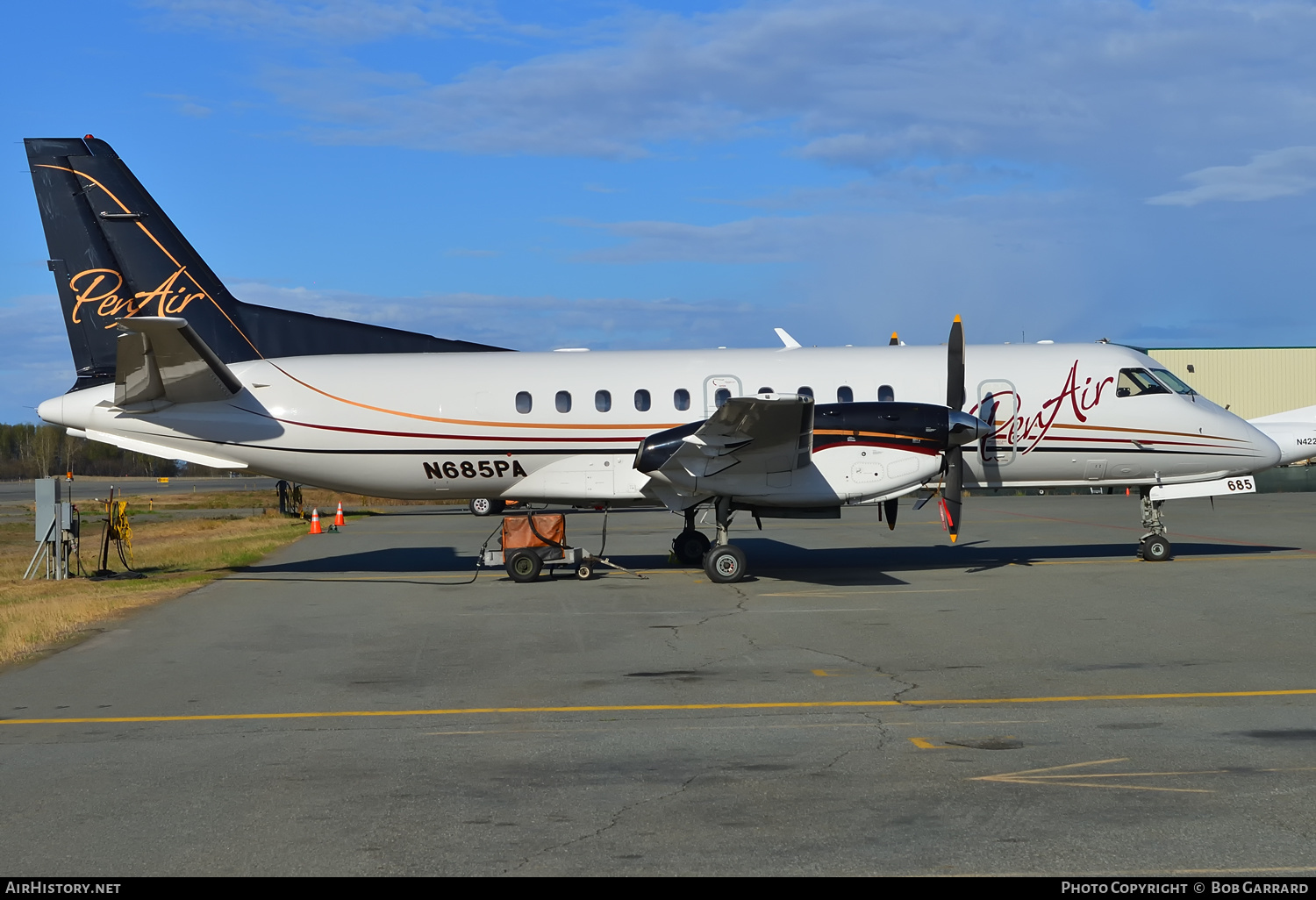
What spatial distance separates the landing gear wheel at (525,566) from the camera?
1703cm

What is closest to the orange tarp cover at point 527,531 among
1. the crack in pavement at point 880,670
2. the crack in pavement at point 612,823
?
the crack in pavement at point 880,670

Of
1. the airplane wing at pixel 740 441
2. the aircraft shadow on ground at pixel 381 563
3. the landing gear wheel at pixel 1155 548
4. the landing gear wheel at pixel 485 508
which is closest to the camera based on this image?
the airplane wing at pixel 740 441

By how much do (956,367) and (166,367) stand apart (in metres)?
12.4

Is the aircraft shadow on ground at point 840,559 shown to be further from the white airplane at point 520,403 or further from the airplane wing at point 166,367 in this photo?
the airplane wing at point 166,367

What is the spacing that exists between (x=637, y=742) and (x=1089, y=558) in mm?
14084

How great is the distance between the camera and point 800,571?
17.7 m

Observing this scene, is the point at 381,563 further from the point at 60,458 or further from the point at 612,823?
the point at 60,458

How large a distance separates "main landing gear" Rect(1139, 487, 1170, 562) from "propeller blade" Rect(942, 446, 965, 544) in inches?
152

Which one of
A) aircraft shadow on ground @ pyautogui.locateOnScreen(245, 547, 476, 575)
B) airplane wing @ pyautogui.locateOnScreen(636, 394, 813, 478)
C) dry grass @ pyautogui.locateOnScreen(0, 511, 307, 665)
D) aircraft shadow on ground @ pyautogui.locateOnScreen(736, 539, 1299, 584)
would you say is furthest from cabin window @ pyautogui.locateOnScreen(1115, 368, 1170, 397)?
dry grass @ pyautogui.locateOnScreen(0, 511, 307, 665)

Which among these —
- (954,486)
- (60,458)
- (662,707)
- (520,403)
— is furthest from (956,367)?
(60,458)

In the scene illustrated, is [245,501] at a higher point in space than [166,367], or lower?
lower

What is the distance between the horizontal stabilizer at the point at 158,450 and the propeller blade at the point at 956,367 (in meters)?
11.7

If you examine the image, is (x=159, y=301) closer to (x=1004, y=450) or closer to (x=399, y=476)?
(x=399, y=476)

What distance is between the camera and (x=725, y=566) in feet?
53.9
